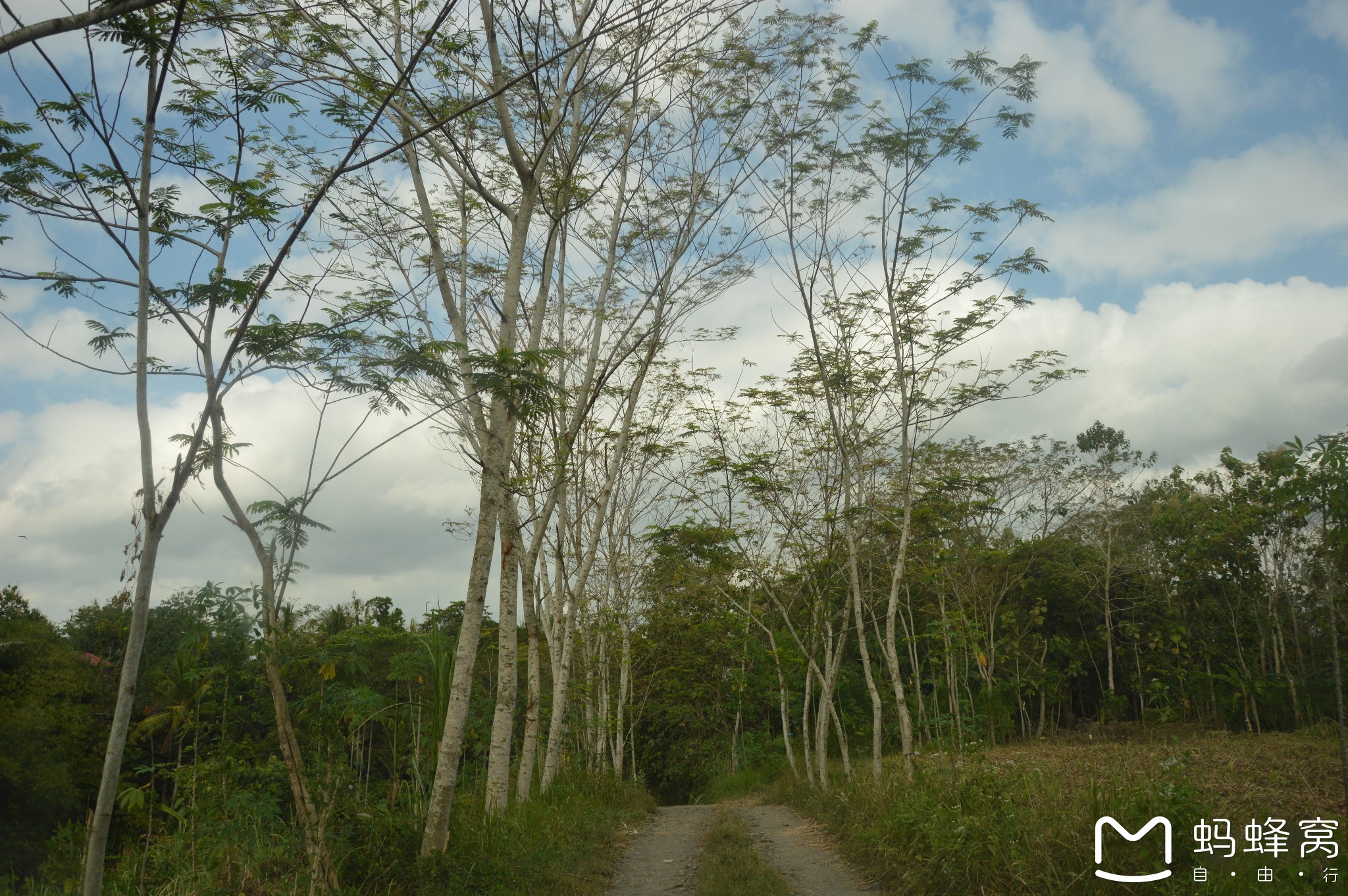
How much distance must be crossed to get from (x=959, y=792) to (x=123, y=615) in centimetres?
875

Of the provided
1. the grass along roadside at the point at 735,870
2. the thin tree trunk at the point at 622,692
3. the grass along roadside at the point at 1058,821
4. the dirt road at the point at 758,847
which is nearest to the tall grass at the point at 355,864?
the dirt road at the point at 758,847

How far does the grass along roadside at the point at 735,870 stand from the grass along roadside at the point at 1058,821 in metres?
0.98

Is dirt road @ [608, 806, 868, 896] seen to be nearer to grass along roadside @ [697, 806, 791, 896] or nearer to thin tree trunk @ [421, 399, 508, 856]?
grass along roadside @ [697, 806, 791, 896]

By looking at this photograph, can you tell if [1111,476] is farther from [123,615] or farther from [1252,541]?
[123,615]

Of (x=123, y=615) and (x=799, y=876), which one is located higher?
(x=123, y=615)

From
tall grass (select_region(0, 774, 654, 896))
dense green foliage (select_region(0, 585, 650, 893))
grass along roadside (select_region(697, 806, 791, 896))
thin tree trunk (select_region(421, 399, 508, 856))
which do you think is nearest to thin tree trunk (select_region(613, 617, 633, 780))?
dense green foliage (select_region(0, 585, 650, 893))

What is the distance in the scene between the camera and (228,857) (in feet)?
16.0

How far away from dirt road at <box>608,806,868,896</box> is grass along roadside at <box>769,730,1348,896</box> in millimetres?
354

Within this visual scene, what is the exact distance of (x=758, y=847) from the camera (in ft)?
29.6

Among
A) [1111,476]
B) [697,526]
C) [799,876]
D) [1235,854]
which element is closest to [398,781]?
[799,876]

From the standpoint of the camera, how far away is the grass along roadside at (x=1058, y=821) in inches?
180

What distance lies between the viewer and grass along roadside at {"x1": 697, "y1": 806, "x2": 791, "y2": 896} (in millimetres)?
6199

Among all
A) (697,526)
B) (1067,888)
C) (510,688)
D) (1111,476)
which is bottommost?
(1067,888)

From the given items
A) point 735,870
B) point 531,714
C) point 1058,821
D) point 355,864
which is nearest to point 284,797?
point 355,864
